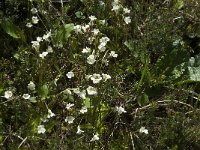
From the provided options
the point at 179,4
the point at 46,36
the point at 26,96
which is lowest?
the point at 26,96

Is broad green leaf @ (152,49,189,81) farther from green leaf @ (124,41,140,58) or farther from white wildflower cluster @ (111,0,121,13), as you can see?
white wildflower cluster @ (111,0,121,13)

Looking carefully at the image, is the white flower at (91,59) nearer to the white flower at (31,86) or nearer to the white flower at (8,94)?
the white flower at (31,86)

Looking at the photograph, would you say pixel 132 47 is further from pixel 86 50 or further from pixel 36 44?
pixel 36 44

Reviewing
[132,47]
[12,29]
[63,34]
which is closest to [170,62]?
[132,47]

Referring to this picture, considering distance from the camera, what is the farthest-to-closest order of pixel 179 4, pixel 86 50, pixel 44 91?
pixel 179 4, pixel 86 50, pixel 44 91

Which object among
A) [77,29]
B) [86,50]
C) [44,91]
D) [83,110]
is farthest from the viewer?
[77,29]

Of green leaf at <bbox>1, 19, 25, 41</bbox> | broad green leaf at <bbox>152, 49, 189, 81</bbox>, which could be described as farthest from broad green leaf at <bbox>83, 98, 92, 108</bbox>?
green leaf at <bbox>1, 19, 25, 41</bbox>

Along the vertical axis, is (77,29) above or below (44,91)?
above

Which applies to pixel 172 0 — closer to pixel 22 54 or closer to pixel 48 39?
pixel 48 39
